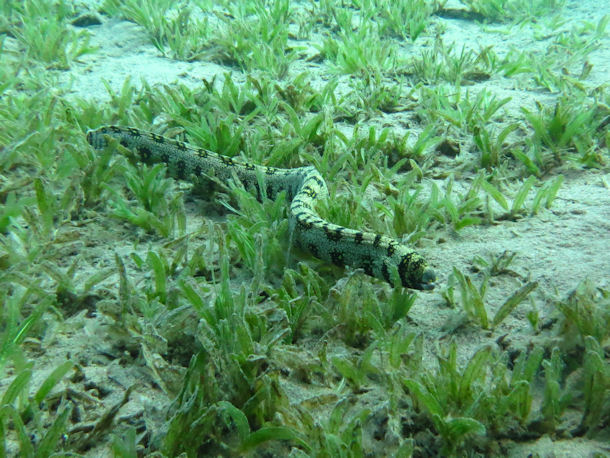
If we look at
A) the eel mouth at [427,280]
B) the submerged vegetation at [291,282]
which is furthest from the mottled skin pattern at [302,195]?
the submerged vegetation at [291,282]

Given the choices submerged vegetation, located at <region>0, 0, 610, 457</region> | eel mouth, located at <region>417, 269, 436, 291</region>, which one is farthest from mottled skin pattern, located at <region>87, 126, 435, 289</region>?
submerged vegetation, located at <region>0, 0, 610, 457</region>

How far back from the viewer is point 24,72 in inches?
245

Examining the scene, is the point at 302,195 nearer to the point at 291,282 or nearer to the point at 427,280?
the point at 291,282

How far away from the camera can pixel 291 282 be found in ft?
9.76

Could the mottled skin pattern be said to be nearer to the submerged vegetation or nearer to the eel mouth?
the eel mouth

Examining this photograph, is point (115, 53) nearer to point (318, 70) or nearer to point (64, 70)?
point (64, 70)

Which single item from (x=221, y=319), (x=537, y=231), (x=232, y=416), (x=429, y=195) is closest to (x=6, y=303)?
(x=221, y=319)

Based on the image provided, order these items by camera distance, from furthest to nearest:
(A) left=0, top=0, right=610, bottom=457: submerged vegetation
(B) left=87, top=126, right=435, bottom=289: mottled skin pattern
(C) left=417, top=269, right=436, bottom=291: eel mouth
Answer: (B) left=87, top=126, right=435, bottom=289: mottled skin pattern
(C) left=417, top=269, right=436, bottom=291: eel mouth
(A) left=0, top=0, right=610, bottom=457: submerged vegetation

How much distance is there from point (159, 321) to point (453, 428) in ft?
5.67

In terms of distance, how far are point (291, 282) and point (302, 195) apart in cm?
102

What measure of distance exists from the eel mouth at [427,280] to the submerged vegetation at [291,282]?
142mm

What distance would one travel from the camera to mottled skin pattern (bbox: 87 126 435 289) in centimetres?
294

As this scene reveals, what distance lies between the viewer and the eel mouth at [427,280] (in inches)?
112

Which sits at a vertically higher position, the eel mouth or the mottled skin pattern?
the mottled skin pattern
